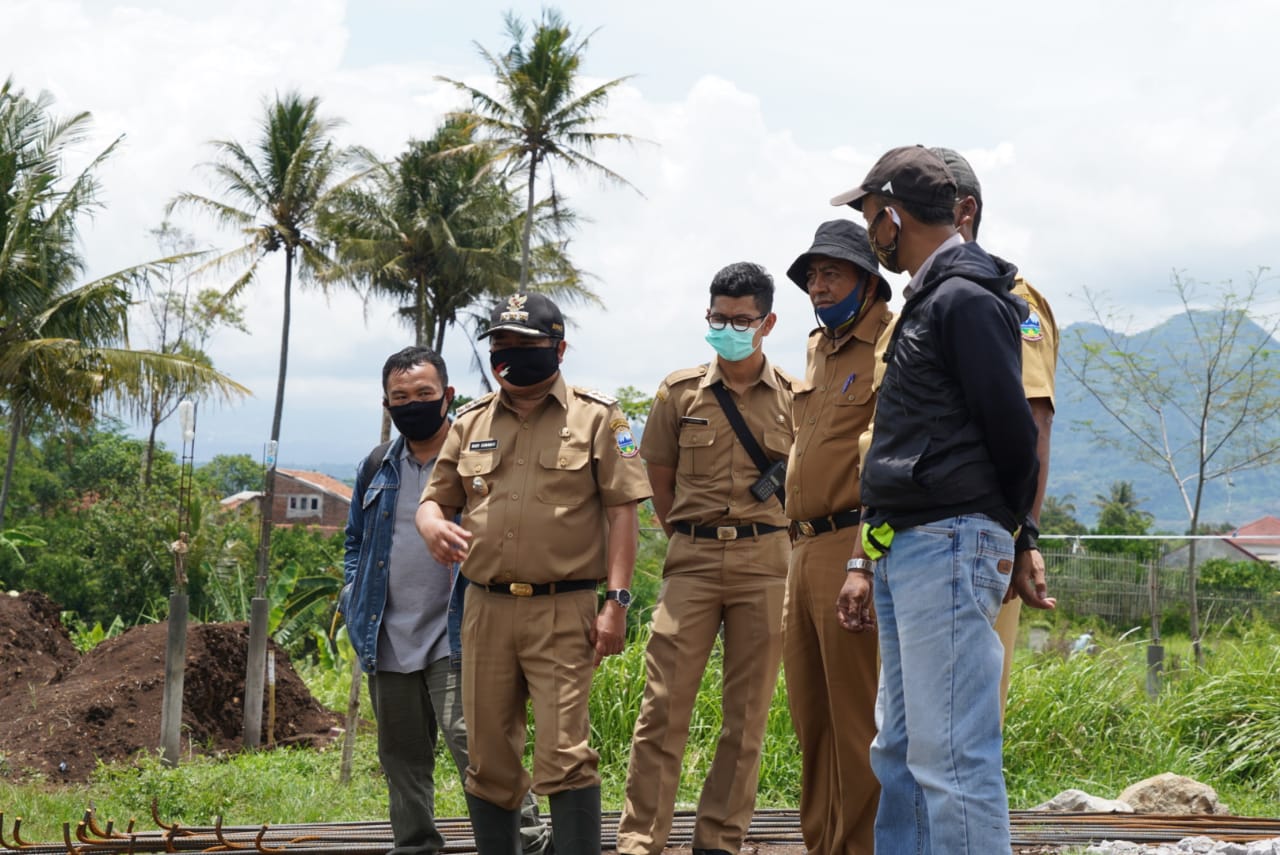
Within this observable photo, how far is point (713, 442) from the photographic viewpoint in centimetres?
503

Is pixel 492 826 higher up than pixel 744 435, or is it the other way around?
pixel 744 435

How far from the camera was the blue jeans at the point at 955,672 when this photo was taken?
302cm

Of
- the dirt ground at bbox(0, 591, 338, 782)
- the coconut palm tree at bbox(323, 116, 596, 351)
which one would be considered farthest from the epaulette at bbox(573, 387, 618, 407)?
the coconut palm tree at bbox(323, 116, 596, 351)

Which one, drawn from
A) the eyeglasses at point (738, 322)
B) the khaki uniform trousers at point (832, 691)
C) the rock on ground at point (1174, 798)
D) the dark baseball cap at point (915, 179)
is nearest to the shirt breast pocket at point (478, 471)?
the khaki uniform trousers at point (832, 691)

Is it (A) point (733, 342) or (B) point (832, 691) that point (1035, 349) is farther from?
(A) point (733, 342)

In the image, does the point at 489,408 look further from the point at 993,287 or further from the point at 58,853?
the point at 58,853

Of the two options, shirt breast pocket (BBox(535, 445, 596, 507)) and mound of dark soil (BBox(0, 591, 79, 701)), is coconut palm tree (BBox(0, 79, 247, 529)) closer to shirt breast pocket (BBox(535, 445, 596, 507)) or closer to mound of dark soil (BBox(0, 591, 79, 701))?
mound of dark soil (BBox(0, 591, 79, 701))

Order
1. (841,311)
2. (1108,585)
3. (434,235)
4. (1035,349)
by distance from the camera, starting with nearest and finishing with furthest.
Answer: (1035,349) < (841,311) < (1108,585) < (434,235)

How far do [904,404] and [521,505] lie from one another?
150 cm

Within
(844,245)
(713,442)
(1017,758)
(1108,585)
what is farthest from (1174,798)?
(1108,585)

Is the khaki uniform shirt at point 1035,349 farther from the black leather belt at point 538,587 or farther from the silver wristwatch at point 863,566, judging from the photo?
the black leather belt at point 538,587

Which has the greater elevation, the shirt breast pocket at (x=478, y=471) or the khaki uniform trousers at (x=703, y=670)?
the shirt breast pocket at (x=478, y=471)

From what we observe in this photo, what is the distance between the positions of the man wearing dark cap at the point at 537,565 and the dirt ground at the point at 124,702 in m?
5.56

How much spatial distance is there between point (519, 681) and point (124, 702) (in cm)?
647
